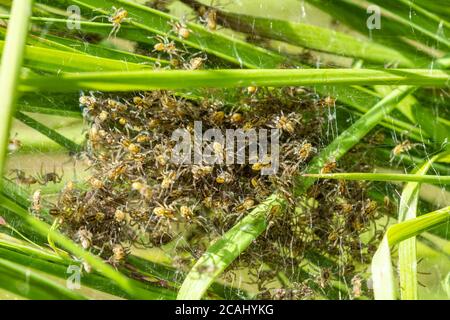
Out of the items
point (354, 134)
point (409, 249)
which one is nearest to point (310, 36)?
point (354, 134)

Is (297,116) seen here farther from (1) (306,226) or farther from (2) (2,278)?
(2) (2,278)

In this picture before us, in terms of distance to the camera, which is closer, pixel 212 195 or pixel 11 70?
pixel 11 70

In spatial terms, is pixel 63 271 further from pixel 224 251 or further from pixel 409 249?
pixel 409 249

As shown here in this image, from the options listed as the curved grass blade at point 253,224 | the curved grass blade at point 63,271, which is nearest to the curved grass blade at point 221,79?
the curved grass blade at point 253,224

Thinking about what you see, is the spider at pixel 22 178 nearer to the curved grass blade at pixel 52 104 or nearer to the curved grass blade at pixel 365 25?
the curved grass blade at pixel 52 104

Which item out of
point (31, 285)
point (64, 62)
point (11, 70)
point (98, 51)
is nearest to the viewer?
point (11, 70)

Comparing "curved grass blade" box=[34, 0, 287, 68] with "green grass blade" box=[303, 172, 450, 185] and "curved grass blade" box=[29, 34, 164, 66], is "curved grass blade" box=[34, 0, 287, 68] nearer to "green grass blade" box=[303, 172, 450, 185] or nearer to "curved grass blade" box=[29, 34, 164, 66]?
Result: "curved grass blade" box=[29, 34, 164, 66]

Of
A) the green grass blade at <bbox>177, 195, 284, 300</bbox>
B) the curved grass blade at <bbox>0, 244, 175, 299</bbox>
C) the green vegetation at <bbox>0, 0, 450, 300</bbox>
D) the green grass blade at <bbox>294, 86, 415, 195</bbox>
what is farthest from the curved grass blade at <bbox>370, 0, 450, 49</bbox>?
the curved grass blade at <bbox>0, 244, 175, 299</bbox>
